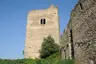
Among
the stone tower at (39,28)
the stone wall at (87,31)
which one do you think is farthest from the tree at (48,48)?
the stone wall at (87,31)

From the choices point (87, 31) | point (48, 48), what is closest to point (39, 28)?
point (48, 48)

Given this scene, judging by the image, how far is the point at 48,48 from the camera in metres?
27.1

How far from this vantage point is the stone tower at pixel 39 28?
1221 inches

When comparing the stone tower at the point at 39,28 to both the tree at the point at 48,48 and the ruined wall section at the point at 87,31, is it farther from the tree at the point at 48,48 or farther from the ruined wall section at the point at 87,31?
the ruined wall section at the point at 87,31

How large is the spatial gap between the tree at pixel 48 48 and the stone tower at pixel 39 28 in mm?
2018

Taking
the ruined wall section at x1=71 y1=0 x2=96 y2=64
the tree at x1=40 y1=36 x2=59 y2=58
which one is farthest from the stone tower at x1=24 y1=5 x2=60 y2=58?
the ruined wall section at x1=71 y1=0 x2=96 y2=64

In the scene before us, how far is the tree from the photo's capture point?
88.8 feet

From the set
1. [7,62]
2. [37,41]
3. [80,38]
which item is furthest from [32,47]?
[80,38]

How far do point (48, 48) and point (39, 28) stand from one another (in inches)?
241

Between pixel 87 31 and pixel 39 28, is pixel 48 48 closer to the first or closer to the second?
pixel 39 28

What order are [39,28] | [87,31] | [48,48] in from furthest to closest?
[39,28] → [48,48] → [87,31]

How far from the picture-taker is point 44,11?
111 feet

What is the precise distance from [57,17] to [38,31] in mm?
3952

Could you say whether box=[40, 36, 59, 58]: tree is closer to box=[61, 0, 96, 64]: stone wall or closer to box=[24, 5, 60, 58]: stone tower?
box=[24, 5, 60, 58]: stone tower
